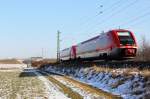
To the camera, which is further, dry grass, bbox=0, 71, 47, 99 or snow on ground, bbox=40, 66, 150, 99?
dry grass, bbox=0, 71, 47, 99

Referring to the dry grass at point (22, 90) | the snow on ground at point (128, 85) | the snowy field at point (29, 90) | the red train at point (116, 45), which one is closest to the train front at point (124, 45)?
the red train at point (116, 45)

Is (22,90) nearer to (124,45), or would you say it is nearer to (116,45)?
(116,45)

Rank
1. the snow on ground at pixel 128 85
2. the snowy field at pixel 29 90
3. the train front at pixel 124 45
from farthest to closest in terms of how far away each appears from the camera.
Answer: the train front at pixel 124 45 → the snowy field at pixel 29 90 → the snow on ground at pixel 128 85

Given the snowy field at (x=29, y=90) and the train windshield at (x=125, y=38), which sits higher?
the train windshield at (x=125, y=38)

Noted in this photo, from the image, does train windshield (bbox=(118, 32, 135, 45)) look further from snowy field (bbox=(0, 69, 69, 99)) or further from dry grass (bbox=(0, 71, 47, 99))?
dry grass (bbox=(0, 71, 47, 99))

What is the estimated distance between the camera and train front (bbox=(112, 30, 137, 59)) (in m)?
33.9

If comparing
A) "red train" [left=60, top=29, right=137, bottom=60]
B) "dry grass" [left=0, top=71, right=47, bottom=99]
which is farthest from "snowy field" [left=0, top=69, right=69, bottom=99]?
"red train" [left=60, top=29, right=137, bottom=60]

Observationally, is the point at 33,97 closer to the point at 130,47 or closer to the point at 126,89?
the point at 126,89

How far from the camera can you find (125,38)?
35250mm

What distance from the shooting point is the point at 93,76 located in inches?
1190

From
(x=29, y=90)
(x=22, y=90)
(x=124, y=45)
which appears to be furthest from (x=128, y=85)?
(x=124, y=45)

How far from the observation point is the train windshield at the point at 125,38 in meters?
34.7

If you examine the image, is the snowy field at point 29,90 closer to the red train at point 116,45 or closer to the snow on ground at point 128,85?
the snow on ground at point 128,85

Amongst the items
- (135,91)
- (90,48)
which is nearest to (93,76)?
(135,91)
